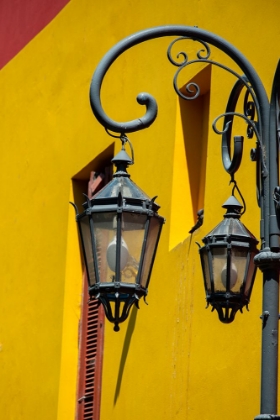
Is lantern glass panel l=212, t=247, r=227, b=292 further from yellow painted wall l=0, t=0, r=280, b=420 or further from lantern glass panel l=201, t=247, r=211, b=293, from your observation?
yellow painted wall l=0, t=0, r=280, b=420

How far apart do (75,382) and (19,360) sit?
41.7 inches

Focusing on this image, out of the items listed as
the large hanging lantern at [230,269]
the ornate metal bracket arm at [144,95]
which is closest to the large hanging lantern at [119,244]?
the ornate metal bracket arm at [144,95]

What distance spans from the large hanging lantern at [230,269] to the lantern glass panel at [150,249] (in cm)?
55

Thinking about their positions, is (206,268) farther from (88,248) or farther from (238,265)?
(88,248)

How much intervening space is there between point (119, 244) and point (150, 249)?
191 mm

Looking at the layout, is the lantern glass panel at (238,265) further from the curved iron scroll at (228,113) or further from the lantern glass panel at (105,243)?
the lantern glass panel at (105,243)

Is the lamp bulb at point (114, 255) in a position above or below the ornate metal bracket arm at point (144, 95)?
below

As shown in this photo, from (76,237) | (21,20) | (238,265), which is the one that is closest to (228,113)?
(238,265)

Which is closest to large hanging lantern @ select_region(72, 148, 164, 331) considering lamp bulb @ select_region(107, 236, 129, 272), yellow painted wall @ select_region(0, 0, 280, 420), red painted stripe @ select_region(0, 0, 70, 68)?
lamp bulb @ select_region(107, 236, 129, 272)

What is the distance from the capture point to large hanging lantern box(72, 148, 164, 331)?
267 inches

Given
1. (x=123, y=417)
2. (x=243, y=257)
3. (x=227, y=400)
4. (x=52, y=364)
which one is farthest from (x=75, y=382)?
(x=243, y=257)

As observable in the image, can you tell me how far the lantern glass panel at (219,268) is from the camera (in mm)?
7430

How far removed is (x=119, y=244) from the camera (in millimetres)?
6805

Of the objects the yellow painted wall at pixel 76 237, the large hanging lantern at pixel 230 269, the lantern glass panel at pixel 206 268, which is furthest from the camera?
the yellow painted wall at pixel 76 237
